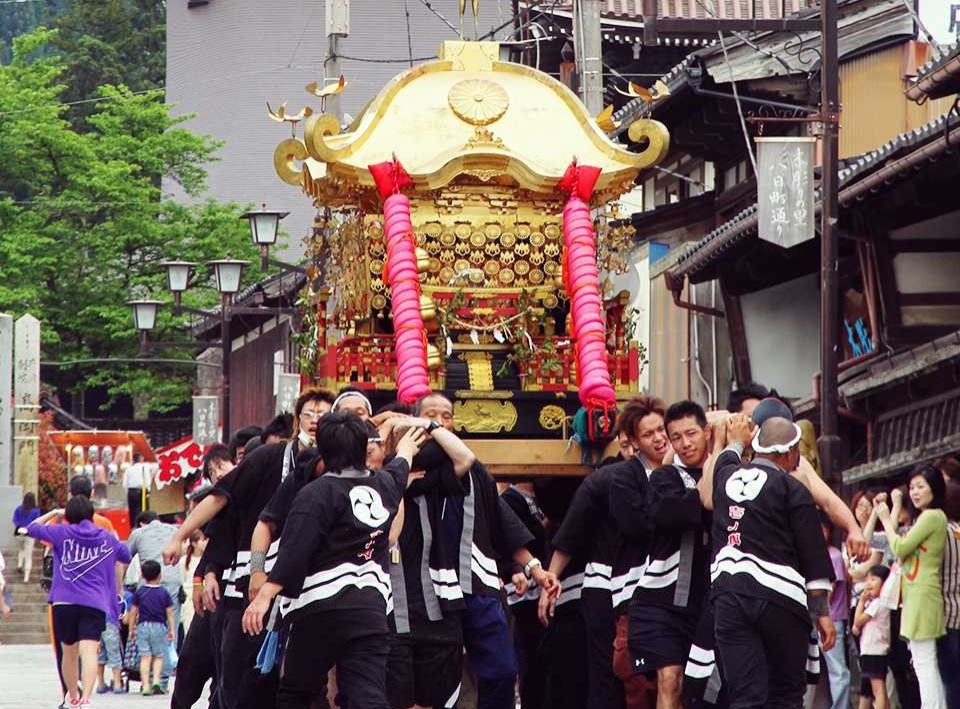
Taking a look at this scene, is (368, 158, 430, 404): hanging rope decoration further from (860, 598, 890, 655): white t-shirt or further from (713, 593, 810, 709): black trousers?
(713, 593, 810, 709): black trousers

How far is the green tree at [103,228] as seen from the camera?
57.1 m

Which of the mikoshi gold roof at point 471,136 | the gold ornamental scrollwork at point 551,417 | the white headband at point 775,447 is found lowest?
the white headband at point 775,447

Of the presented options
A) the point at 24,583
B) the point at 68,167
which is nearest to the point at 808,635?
the point at 24,583

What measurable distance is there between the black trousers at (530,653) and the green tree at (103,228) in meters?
42.1

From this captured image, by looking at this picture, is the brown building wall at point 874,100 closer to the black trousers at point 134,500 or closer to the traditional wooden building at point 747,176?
the traditional wooden building at point 747,176

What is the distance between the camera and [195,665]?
13.1 m

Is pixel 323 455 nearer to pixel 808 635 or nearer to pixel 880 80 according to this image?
pixel 808 635

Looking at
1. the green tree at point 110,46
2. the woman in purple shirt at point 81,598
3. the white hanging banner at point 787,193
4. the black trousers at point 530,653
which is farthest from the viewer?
the green tree at point 110,46

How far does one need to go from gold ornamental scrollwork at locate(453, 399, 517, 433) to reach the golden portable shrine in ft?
0.03

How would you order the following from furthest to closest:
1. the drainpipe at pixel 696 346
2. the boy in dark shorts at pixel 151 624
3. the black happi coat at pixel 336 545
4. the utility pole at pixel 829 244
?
the drainpipe at pixel 696 346 → the boy in dark shorts at pixel 151 624 → the utility pole at pixel 829 244 → the black happi coat at pixel 336 545

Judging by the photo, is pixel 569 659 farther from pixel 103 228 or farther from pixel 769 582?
pixel 103 228

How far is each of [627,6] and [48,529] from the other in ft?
59.4

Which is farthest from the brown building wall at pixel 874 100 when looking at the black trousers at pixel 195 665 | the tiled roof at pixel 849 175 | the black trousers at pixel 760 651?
the black trousers at pixel 760 651

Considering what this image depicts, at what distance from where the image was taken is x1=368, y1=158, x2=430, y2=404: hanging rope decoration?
14.6 metres
